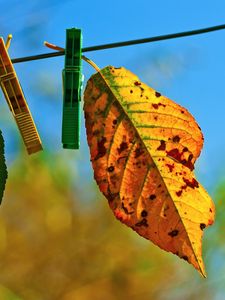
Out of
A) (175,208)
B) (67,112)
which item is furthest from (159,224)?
(67,112)

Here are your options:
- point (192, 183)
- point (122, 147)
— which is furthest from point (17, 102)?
point (192, 183)

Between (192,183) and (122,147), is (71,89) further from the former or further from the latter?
(192,183)

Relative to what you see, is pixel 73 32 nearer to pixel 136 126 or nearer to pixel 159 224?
pixel 136 126

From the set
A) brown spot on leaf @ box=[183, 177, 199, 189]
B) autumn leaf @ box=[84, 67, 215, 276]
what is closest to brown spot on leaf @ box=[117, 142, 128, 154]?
autumn leaf @ box=[84, 67, 215, 276]

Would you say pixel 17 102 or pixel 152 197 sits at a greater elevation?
pixel 17 102

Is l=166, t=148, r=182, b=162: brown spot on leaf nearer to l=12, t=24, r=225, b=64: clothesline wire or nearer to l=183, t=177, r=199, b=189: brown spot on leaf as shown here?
l=183, t=177, r=199, b=189: brown spot on leaf

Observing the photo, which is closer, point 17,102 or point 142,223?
point 142,223

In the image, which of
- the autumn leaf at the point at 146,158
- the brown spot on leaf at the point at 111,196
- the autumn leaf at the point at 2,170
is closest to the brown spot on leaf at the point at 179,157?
the autumn leaf at the point at 146,158

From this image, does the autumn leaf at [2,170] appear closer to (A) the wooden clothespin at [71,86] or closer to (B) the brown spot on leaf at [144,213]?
(A) the wooden clothespin at [71,86]
